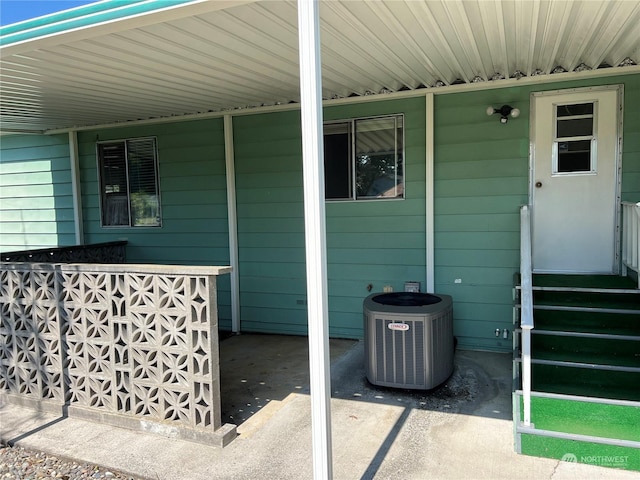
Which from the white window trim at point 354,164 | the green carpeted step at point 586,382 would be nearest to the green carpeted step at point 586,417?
the green carpeted step at point 586,382

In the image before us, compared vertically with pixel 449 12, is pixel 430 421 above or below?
below

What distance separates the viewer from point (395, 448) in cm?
285

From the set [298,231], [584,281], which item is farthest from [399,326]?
[298,231]

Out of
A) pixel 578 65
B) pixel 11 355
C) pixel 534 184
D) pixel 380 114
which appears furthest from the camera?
pixel 380 114

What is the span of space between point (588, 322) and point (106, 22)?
12.6 feet

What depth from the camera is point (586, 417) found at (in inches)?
106

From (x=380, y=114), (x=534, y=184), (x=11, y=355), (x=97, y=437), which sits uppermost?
(x=380, y=114)

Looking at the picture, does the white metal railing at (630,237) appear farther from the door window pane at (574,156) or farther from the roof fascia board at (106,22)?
the roof fascia board at (106,22)

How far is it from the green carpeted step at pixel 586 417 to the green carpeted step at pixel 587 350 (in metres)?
0.56

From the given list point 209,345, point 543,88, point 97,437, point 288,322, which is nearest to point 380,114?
point 543,88

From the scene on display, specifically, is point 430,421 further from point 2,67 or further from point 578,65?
point 2,67

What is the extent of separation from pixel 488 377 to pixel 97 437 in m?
3.07

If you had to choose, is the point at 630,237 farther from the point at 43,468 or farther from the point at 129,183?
the point at 129,183

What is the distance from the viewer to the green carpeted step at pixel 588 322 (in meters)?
3.39
